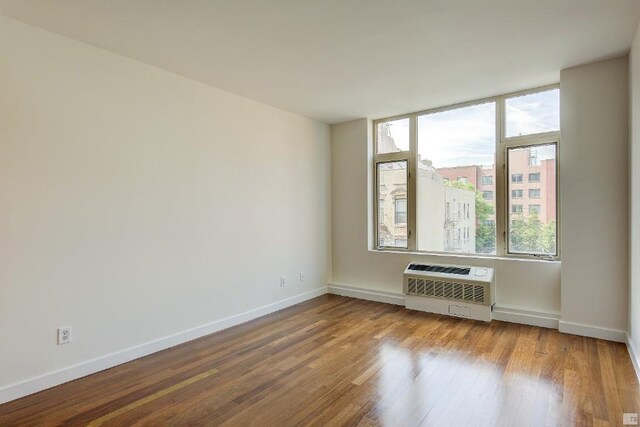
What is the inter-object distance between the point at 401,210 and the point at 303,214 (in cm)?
138

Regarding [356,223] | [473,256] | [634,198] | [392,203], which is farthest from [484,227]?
[356,223]

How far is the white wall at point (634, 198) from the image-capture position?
2652 millimetres

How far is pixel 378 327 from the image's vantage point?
3.76 m

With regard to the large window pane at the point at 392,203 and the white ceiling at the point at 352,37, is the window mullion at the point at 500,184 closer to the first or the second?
the white ceiling at the point at 352,37

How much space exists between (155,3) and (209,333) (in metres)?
2.94

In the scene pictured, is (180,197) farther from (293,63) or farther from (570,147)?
(570,147)

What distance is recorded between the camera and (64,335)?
8.56 feet

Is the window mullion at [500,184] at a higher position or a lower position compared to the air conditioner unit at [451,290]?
higher

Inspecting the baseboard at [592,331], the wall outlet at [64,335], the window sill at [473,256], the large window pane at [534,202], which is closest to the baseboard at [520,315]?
the baseboard at [592,331]

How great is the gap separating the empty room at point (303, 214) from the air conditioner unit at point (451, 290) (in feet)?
0.09

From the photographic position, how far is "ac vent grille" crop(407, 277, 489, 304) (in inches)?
154

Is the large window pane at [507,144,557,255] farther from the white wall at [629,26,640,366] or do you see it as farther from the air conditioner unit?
the white wall at [629,26,640,366]

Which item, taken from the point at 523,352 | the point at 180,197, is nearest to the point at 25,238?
the point at 180,197

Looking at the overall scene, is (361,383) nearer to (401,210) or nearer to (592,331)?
(592,331)
